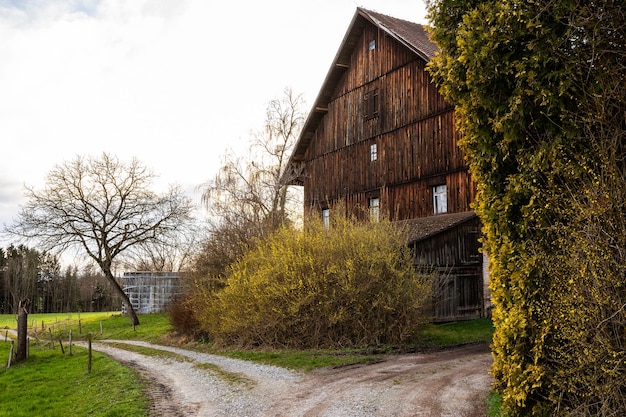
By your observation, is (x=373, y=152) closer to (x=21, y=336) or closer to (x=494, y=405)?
(x=21, y=336)

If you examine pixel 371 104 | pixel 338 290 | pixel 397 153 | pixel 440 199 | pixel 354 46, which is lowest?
pixel 338 290

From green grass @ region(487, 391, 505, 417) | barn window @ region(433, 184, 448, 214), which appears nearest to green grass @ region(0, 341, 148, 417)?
green grass @ region(487, 391, 505, 417)

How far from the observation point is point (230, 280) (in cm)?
1800

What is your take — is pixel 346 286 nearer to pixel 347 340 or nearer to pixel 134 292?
pixel 347 340

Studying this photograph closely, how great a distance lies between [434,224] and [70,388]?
15053 mm

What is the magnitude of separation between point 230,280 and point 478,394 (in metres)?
10.2

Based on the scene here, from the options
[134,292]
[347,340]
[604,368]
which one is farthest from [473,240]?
[134,292]

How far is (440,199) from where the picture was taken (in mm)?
24609

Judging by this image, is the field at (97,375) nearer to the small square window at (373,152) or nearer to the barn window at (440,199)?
the barn window at (440,199)

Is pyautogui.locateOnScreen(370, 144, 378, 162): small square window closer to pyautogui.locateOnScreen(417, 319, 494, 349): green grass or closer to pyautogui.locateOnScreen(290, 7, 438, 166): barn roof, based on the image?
pyautogui.locateOnScreen(290, 7, 438, 166): barn roof

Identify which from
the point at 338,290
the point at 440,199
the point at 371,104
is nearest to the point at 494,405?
the point at 338,290

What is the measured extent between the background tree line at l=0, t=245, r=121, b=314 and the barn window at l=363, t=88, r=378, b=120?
55.1 metres

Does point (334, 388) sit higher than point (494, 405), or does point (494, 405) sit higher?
point (494, 405)

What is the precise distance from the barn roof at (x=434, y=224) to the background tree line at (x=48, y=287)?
59.3m
